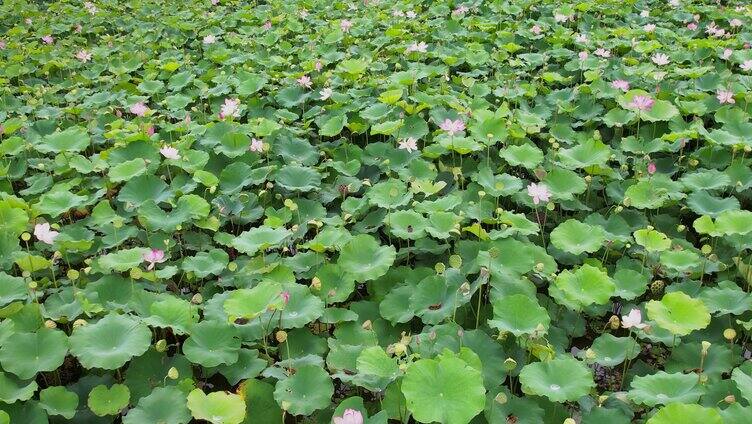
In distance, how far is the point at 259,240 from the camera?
224 centimetres

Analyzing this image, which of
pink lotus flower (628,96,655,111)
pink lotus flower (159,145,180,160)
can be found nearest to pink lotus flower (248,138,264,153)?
pink lotus flower (159,145,180,160)

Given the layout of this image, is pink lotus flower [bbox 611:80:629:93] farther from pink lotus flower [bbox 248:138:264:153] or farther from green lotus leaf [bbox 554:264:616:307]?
pink lotus flower [bbox 248:138:264:153]

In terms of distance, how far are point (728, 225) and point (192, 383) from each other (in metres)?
1.76

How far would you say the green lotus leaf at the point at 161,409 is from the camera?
1598mm

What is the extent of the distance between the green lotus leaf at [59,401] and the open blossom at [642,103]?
2547 mm

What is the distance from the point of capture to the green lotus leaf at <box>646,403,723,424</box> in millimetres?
1416

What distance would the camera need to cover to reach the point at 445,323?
6.29ft

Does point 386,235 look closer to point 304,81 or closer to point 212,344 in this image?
point 212,344

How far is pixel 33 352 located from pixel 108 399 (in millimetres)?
262

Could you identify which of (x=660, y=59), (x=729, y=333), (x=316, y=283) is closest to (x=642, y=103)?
(x=660, y=59)

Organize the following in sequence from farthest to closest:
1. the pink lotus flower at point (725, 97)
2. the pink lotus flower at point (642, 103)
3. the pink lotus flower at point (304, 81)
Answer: the pink lotus flower at point (304, 81) < the pink lotus flower at point (725, 97) < the pink lotus flower at point (642, 103)

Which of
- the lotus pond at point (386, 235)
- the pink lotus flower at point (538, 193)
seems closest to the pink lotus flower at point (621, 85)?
the lotus pond at point (386, 235)

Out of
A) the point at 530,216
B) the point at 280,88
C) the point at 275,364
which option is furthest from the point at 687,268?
the point at 280,88

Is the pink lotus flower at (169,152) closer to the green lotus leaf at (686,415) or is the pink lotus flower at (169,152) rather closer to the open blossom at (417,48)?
the open blossom at (417,48)
